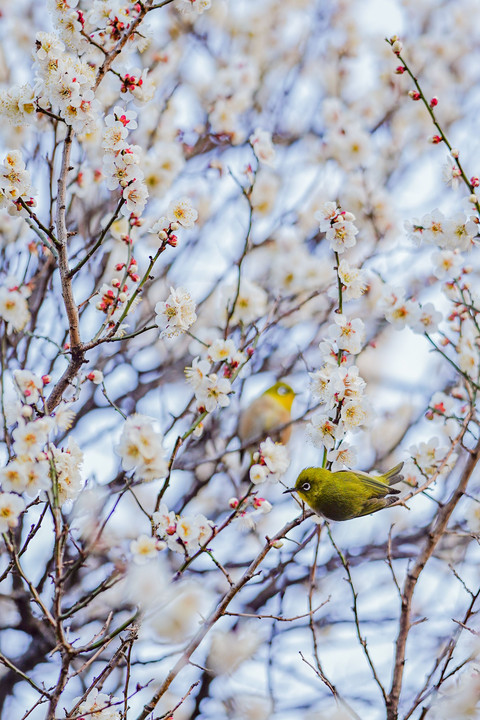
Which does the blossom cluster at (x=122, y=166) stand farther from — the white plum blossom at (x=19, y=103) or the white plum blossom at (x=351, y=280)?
the white plum blossom at (x=351, y=280)

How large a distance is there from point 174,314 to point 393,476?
126cm

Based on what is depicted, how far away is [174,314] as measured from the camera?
8.37 feet

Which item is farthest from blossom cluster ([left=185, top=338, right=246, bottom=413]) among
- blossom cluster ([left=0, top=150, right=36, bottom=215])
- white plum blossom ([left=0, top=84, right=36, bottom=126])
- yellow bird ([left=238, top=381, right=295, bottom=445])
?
yellow bird ([left=238, top=381, right=295, bottom=445])

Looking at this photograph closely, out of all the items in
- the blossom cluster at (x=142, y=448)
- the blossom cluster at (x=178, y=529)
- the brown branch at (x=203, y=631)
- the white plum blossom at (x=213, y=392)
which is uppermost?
the white plum blossom at (x=213, y=392)

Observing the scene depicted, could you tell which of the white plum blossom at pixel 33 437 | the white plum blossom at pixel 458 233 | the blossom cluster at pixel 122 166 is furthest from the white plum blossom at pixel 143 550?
the white plum blossom at pixel 458 233

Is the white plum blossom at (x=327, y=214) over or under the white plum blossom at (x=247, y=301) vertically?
under

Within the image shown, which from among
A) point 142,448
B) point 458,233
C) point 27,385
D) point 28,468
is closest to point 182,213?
point 27,385

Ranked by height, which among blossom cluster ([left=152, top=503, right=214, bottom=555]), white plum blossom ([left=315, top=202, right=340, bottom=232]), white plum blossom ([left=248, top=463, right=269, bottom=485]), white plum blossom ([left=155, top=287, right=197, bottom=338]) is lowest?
blossom cluster ([left=152, top=503, right=214, bottom=555])

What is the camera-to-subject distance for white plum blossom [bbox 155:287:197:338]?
8.32 feet

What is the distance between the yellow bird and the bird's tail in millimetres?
2314

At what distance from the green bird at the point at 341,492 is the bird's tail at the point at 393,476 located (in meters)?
0.16

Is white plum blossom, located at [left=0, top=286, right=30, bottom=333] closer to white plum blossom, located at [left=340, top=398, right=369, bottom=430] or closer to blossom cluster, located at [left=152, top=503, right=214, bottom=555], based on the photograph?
blossom cluster, located at [left=152, top=503, right=214, bottom=555]

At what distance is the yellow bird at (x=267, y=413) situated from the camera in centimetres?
555

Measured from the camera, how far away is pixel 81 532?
12.5ft
